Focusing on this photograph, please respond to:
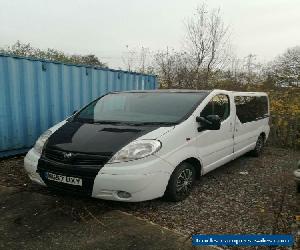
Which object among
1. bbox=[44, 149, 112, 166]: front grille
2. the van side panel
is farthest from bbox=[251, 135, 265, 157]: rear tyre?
bbox=[44, 149, 112, 166]: front grille

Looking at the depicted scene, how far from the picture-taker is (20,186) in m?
4.61

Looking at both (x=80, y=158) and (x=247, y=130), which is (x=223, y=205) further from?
(x=247, y=130)

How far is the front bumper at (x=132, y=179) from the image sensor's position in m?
3.41

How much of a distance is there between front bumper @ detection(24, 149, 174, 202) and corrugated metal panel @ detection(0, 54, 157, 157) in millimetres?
3305

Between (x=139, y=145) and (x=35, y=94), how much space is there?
3.69 meters

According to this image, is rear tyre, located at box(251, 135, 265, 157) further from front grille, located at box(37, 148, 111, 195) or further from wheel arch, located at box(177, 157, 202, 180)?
front grille, located at box(37, 148, 111, 195)

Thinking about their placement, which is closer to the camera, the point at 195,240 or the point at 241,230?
the point at 195,240

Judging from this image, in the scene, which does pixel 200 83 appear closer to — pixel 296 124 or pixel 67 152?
pixel 296 124

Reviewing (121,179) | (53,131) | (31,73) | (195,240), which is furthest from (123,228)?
(31,73)

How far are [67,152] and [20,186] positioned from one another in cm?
146

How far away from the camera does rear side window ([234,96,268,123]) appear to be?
559cm

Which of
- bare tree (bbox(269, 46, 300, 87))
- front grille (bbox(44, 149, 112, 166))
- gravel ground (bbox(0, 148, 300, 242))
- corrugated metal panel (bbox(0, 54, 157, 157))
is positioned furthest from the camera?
bare tree (bbox(269, 46, 300, 87))

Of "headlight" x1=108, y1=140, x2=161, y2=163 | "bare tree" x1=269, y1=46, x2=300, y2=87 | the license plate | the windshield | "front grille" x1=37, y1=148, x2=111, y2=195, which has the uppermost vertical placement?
"bare tree" x1=269, y1=46, x2=300, y2=87

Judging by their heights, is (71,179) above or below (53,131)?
below
